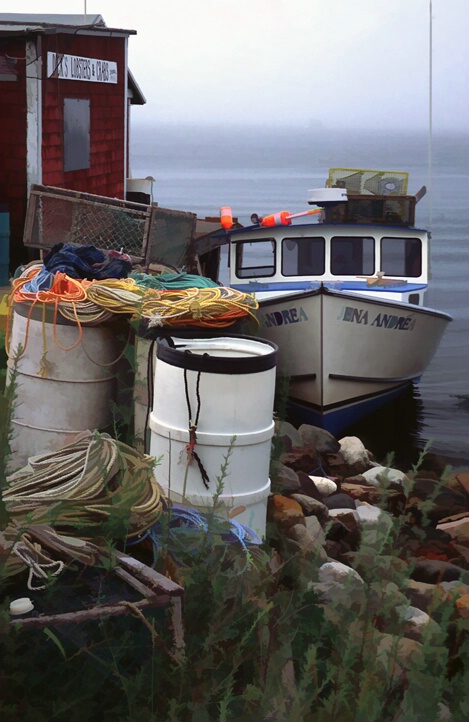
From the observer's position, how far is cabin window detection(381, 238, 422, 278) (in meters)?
13.4

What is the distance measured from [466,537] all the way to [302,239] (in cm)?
624

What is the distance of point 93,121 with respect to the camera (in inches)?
606

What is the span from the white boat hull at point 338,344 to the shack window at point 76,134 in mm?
4161

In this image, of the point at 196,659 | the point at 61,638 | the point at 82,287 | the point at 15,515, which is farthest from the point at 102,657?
the point at 82,287

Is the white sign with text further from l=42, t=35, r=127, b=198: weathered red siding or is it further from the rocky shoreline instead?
the rocky shoreline

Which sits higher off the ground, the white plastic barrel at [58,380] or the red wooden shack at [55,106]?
the red wooden shack at [55,106]

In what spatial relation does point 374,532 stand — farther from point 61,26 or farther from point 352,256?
point 61,26

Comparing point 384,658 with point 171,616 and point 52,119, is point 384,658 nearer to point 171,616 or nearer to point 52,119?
point 171,616

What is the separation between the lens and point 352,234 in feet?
43.9

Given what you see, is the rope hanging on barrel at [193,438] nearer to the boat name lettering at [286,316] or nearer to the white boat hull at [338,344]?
the white boat hull at [338,344]

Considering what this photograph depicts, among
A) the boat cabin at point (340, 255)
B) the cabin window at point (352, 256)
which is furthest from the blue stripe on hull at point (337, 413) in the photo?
the cabin window at point (352, 256)

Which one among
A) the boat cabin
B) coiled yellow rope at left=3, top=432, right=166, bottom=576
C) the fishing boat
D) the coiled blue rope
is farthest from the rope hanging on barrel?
the boat cabin

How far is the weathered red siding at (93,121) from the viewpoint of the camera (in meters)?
13.3

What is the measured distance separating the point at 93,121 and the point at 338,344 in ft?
19.9
